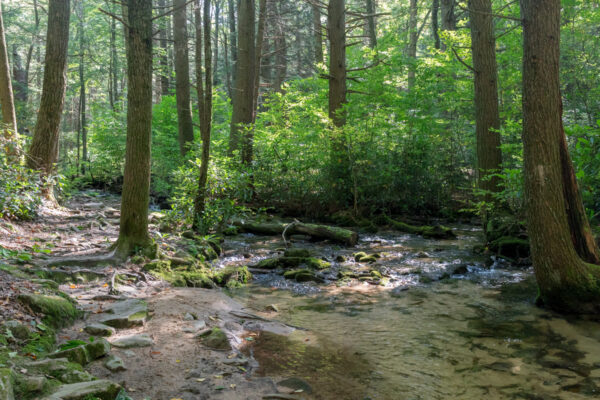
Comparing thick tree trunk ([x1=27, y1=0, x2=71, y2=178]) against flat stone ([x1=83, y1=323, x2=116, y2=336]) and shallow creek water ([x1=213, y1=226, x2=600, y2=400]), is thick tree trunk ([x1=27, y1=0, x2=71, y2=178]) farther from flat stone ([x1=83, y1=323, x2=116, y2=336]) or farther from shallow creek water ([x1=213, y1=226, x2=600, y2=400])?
flat stone ([x1=83, y1=323, x2=116, y2=336])

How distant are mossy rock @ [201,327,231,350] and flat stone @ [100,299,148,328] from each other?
0.69 metres

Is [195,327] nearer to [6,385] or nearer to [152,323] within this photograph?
[152,323]

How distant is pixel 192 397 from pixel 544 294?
4.62 meters

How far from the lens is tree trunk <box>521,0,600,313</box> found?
202 inches

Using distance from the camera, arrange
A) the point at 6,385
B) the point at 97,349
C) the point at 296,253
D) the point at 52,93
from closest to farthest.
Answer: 1. the point at 6,385
2. the point at 97,349
3. the point at 296,253
4. the point at 52,93

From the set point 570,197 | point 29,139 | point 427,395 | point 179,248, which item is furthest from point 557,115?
point 29,139

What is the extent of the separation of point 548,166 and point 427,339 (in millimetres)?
2561

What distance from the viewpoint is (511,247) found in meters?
8.41

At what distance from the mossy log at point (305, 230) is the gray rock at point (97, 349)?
679cm

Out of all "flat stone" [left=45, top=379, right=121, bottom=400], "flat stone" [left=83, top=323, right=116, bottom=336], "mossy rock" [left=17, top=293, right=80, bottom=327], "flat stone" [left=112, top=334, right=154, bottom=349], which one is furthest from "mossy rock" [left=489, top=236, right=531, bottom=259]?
"flat stone" [left=45, top=379, right=121, bottom=400]

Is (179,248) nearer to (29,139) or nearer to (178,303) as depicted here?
(178,303)

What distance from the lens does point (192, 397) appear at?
3.04 meters

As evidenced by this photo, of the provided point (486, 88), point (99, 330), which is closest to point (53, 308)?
point (99, 330)

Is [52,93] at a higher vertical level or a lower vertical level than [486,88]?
lower
